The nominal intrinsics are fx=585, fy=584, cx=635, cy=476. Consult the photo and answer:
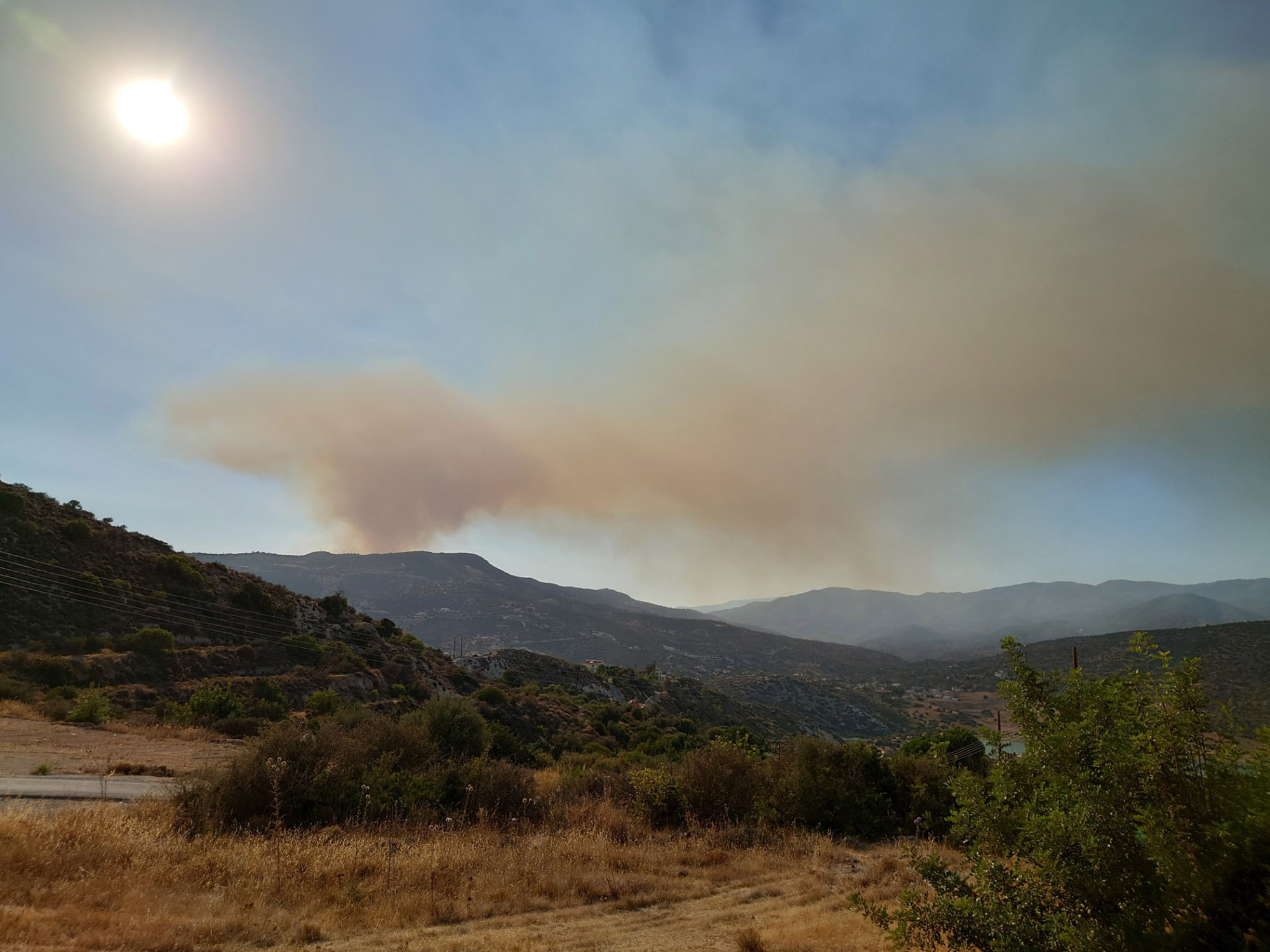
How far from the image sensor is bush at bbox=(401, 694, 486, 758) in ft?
64.0

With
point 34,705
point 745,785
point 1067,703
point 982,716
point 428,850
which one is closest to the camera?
point 1067,703

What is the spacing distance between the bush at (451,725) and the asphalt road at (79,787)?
21.3 ft

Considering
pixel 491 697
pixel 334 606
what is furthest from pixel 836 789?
pixel 334 606

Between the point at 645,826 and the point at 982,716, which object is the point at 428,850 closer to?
the point at 645,826

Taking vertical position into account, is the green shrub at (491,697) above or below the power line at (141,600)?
below

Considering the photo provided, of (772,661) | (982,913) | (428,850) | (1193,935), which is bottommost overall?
(772,661)

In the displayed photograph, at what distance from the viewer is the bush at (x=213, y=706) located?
2836 centimetres

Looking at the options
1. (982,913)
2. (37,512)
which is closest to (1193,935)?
(982,913)

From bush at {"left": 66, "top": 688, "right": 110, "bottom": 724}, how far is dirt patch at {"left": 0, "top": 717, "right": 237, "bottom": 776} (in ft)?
2.61

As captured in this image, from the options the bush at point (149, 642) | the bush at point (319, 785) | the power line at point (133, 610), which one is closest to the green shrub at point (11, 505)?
the power line at point (133, 610)

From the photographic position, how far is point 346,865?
9.20 metres

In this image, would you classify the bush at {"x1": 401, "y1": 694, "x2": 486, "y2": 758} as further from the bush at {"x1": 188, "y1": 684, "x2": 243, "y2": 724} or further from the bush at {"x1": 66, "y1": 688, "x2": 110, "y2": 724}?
the bush at {"x1": 66, "y1": 688, "x2": 110, "y2": 724}

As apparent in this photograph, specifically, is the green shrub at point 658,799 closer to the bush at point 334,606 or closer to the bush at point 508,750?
the bush at point 508,750

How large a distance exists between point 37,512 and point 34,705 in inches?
1146
